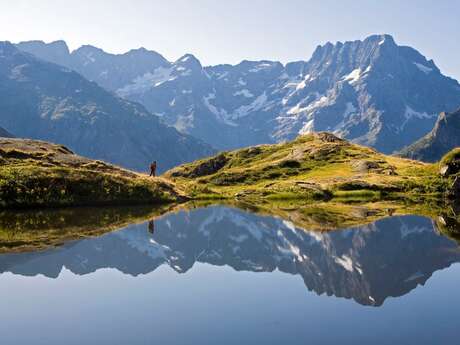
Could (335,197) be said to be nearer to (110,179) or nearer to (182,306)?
(110,179)

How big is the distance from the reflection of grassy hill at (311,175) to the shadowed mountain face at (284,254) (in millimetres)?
47949

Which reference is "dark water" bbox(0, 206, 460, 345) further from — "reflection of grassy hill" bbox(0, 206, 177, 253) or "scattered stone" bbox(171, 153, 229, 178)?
"scattered stone" bbox(171, 153, 229, 178)

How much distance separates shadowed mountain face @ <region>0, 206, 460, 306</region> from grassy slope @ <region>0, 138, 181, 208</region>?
20462mm

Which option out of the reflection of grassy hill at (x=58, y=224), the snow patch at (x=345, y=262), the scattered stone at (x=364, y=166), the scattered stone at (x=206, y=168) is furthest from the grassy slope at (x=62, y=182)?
the scattered stone at (x=206, y=168)

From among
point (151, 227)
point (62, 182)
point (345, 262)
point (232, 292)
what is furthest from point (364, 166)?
point (232, 292)

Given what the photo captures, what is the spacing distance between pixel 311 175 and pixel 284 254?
9186 cm

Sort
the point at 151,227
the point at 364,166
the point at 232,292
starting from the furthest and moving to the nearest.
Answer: the point at 364,166 → the point at 151,227 → the point at 232,292

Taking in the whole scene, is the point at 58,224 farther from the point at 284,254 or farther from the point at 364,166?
the point at 364,166

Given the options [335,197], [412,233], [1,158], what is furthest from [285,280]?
[335,197]

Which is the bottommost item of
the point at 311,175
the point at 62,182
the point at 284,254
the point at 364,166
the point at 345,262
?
the point at 345,262

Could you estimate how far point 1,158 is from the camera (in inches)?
2680

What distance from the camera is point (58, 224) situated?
42.5 metres

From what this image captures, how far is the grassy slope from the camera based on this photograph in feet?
193

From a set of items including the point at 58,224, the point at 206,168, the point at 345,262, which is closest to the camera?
the point at 345,262
